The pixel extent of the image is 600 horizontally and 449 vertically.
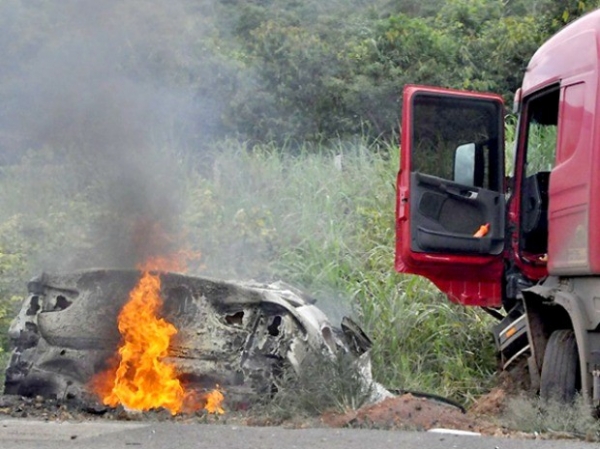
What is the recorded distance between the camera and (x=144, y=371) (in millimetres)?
7520

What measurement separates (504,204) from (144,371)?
2948 millimetres

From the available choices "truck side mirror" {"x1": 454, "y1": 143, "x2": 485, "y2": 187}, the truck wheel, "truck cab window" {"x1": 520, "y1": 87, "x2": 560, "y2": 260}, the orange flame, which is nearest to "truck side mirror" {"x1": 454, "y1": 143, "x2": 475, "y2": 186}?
"truck side mirror" {"x1": 454, "y1": 143, "x2": 485, "y2": 187}

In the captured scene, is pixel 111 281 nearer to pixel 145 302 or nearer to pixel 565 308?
pixel 145 302

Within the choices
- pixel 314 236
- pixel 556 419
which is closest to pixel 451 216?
Result: pixel 556 419

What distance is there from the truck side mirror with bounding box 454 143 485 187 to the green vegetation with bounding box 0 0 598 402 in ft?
7.21

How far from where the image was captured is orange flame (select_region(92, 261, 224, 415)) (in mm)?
7492

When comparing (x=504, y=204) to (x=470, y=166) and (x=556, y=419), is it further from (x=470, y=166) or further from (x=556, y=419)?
(x=556, y=419)

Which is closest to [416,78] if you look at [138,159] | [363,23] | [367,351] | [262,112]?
[363,23]

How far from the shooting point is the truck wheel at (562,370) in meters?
7.16

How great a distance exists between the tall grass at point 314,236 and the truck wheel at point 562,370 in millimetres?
2247

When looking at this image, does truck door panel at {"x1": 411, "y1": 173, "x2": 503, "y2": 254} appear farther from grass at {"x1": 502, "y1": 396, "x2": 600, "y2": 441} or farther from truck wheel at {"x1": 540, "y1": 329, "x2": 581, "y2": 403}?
grass at {"x1": 502, "y1": 396, "x2": 600, "y2": 441}

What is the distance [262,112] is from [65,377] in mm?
8384

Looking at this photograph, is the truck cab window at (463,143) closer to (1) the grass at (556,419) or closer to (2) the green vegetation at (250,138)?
(1) the grass at (556,419)

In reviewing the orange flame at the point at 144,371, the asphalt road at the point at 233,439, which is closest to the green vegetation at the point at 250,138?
the orange flame at the point at 144,371
